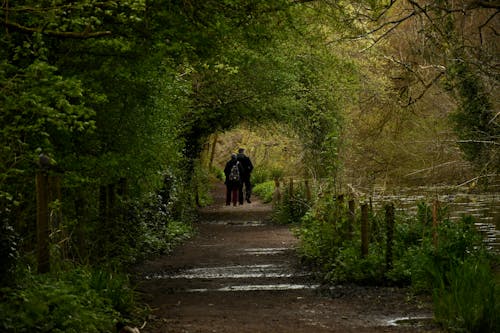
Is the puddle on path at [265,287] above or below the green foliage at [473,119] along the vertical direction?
below

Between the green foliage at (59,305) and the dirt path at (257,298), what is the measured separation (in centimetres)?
73

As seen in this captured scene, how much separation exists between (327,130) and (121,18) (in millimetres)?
18697

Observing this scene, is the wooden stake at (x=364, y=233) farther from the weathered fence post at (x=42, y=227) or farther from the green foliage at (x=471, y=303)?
the weathered fence post at (x=42, y=227)

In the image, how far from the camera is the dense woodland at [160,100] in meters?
8.10

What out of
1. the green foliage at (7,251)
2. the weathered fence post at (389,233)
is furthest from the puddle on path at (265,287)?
the green foliage at (7,251)

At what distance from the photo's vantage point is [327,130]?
87.0 ft

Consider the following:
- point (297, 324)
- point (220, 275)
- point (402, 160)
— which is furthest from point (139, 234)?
point (402, 160)

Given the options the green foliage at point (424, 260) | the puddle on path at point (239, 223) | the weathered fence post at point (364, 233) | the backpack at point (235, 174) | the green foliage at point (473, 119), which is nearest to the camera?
the green foliage at point (424, 260)

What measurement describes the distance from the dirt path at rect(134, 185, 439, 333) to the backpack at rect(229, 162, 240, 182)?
12.1m

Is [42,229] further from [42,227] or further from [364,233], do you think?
[364,233]

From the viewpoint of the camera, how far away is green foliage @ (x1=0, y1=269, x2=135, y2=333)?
6.00 metres

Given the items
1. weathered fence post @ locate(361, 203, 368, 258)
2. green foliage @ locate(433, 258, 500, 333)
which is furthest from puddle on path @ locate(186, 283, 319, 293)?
green foliage @ locate(433, 258, 500, 333)

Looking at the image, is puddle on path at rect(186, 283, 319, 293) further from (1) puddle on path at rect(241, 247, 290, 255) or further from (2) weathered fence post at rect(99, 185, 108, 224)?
(1) puddle on path at rect(241, 247, 290, 255)

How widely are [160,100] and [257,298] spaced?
4.34m
